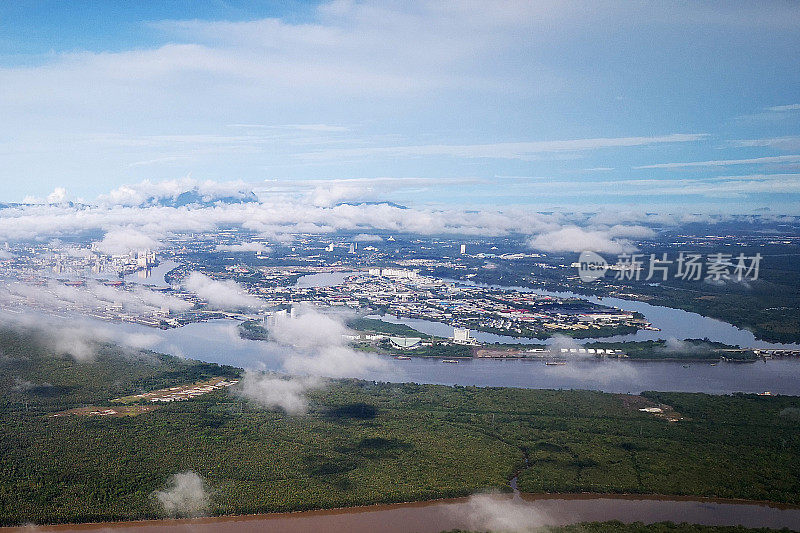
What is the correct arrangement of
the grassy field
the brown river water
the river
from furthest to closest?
the river → the grassy field → the brown river water

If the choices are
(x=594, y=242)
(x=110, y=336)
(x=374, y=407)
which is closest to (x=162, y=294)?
(x=110, y=336)

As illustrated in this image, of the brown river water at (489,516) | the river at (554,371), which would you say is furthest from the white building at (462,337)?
the brown river water at (489,516)

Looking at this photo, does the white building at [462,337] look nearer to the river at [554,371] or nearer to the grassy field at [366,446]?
the river at [554,371]

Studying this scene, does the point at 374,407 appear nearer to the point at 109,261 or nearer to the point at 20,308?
the point at 20,308

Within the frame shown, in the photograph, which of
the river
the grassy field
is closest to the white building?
the river

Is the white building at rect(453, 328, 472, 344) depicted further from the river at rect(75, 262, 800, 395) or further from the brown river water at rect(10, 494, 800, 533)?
the brown river water at rect(10, 494, 800, 533)

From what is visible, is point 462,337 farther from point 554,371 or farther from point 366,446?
point 366,446
